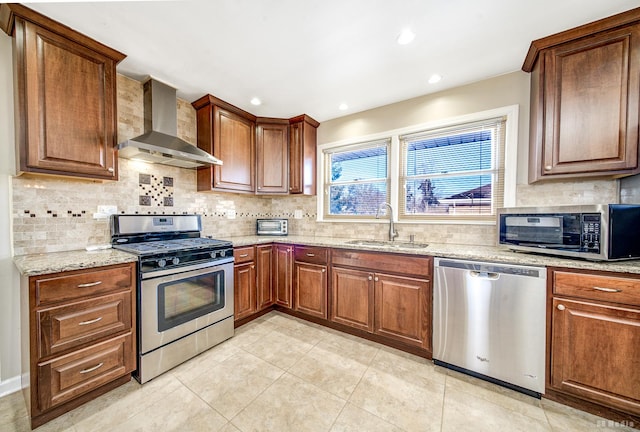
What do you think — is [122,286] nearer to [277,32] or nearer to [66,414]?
[66,414]

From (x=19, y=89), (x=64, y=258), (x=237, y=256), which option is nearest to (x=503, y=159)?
(x=237, y=256)

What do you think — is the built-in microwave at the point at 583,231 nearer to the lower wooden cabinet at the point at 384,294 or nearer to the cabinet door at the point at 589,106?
the cabinet door at the point at 589,106

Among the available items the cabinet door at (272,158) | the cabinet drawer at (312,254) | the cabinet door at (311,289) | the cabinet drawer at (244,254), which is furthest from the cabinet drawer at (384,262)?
the cabinet door at (272,158)

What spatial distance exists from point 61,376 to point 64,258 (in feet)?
2.40

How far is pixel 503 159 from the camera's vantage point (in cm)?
227

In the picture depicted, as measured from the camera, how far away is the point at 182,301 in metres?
1.97

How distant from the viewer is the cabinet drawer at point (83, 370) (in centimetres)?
137

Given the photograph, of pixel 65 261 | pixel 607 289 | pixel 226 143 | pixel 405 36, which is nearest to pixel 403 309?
pixel 607 289

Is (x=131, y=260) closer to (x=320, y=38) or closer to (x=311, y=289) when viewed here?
(x=311, y=289)

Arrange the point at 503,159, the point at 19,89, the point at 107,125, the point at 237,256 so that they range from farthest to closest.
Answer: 1. the point at 237,256
2. the point at 503,159
3. the point at 107,125
4. the point at 19,89

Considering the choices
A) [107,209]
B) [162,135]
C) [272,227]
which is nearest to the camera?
[107,209]

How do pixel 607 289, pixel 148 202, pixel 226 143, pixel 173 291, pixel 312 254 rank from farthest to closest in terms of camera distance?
pixel 226 143 → pixel 312 254 → pixel 148 202 → pixel 173 291 → pixel 607 289

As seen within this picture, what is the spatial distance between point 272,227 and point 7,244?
7.54 feet

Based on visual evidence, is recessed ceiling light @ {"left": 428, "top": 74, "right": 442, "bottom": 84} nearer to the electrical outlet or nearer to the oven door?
the oven door
